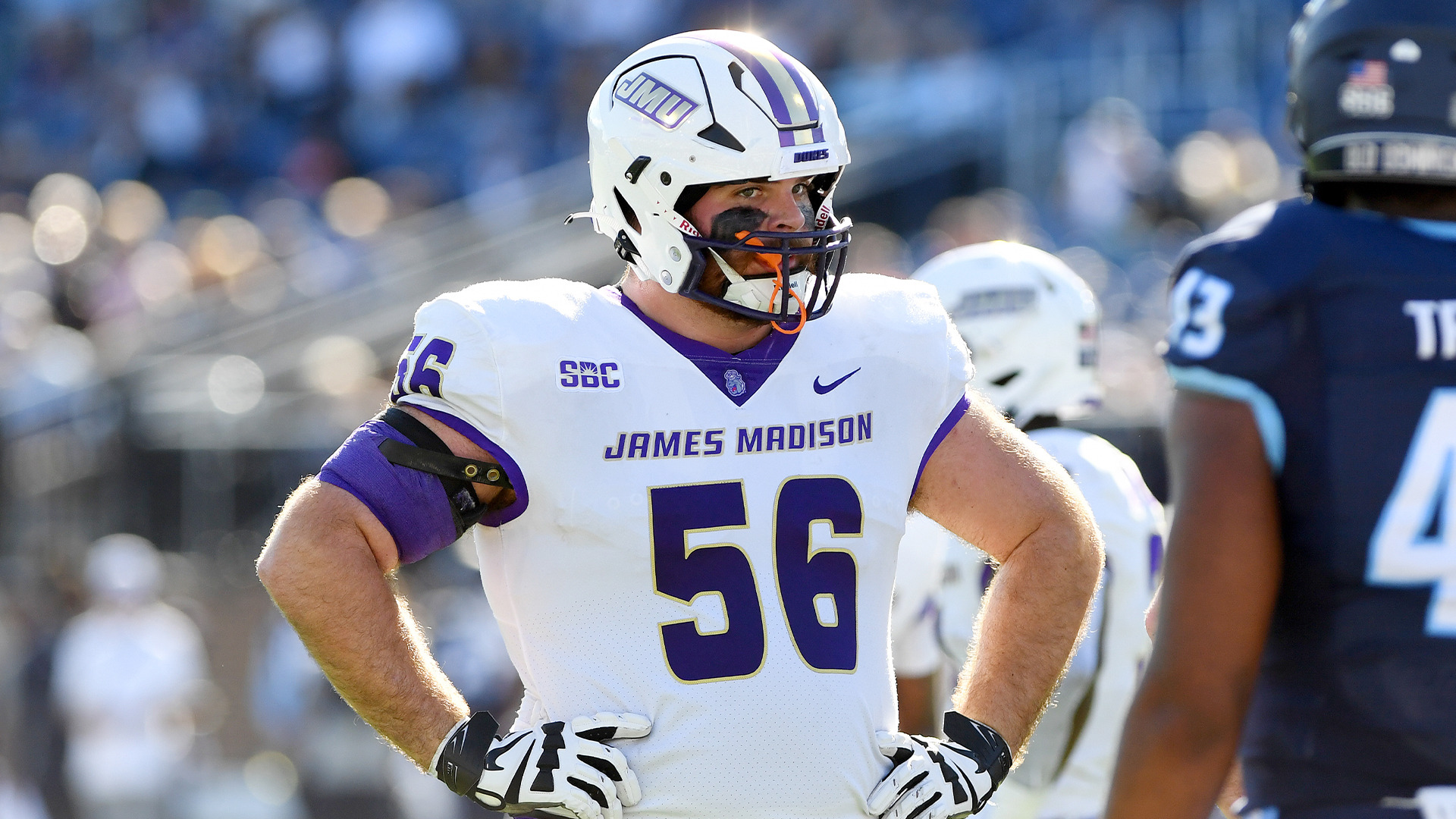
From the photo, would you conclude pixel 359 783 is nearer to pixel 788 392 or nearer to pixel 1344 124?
pixel 788 392

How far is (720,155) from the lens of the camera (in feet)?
10.1

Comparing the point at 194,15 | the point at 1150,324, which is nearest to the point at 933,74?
the point at 1150,324

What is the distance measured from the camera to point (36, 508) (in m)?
10.4

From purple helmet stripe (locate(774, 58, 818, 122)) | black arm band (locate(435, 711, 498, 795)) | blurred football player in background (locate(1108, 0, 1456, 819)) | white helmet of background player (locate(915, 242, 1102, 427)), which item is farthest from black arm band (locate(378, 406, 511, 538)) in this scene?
white helmet of background player (locate(915, 242, 1102, 427))

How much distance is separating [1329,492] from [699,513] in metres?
1.03

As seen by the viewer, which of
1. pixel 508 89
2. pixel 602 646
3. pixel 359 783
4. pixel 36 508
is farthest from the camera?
pixel 508 89

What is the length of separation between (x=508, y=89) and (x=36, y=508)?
19.0ft

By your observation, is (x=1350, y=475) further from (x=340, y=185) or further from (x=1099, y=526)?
(x=340, y=185)

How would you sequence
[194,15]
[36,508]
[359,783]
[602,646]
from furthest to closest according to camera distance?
[194,15] < [36,508] < [359,783] < [602,646]

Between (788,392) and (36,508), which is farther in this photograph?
(36,508)

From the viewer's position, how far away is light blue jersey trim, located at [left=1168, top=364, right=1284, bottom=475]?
2283 mm

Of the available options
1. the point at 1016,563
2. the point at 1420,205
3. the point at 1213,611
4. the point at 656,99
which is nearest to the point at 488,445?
the point at 656,99

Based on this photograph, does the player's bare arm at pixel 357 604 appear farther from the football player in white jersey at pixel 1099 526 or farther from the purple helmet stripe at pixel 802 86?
the football player in white jersey at pixel 1099 526

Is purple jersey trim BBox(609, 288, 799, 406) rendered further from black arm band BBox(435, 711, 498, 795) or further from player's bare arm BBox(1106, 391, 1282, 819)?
player's bare arm BBox(1106, 391, 1282, 819)
